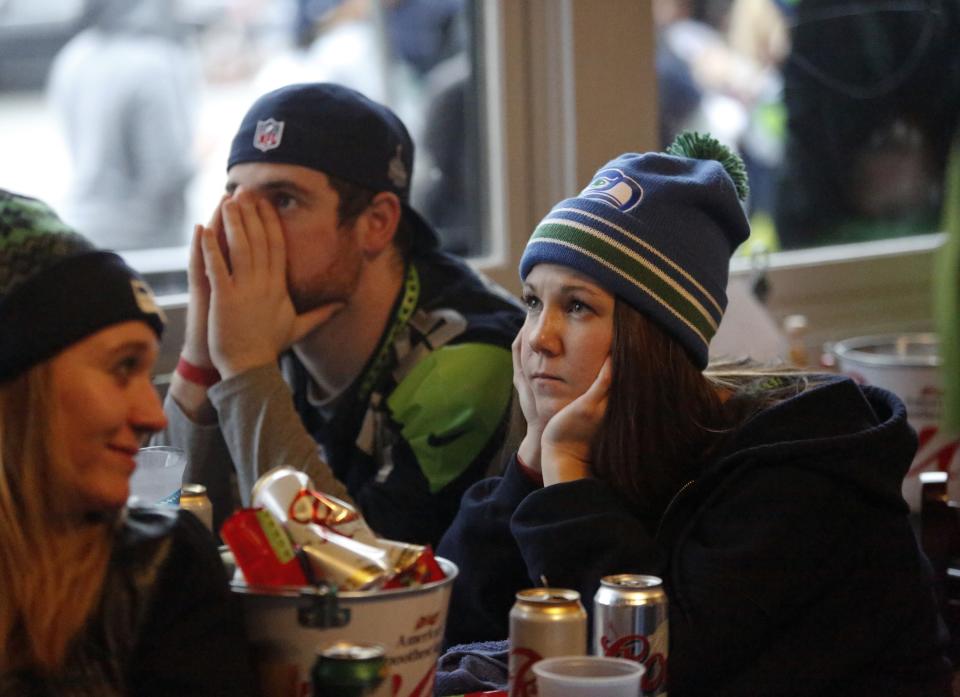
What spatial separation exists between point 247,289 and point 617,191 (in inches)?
24.0

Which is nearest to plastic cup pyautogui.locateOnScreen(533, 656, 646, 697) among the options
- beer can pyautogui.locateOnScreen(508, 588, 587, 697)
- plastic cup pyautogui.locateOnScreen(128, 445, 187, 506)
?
beer can pyautogui.locateOnScreen(508, 588, 587, 697)

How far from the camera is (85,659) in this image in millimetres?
986

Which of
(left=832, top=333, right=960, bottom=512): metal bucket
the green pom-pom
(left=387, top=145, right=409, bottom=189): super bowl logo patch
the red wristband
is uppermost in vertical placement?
the green pom-pom

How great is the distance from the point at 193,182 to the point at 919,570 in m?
1.39

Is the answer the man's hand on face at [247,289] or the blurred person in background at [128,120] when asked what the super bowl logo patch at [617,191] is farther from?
the blurred person in background at [128,120]

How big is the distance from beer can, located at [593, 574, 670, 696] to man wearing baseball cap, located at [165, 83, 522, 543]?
72 cm

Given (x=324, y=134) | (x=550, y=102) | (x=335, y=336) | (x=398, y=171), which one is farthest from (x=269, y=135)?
(x=550, y=102)

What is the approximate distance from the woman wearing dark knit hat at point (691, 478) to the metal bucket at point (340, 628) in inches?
13.0

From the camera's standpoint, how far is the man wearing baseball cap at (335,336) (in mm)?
1819

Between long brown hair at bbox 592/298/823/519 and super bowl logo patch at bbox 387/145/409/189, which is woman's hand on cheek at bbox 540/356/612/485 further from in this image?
super bowl logo patch at bbox 387/145/409/189

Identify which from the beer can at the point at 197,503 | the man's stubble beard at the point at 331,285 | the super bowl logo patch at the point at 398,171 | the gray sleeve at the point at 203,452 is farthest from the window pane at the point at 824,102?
the beer can at the point at 197,503

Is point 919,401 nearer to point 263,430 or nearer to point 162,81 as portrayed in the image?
Answer: point 263,430

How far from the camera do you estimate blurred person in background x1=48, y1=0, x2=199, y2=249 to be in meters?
2.15

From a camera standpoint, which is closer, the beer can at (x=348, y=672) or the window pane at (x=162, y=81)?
the beer can at (x=348, y=672)
